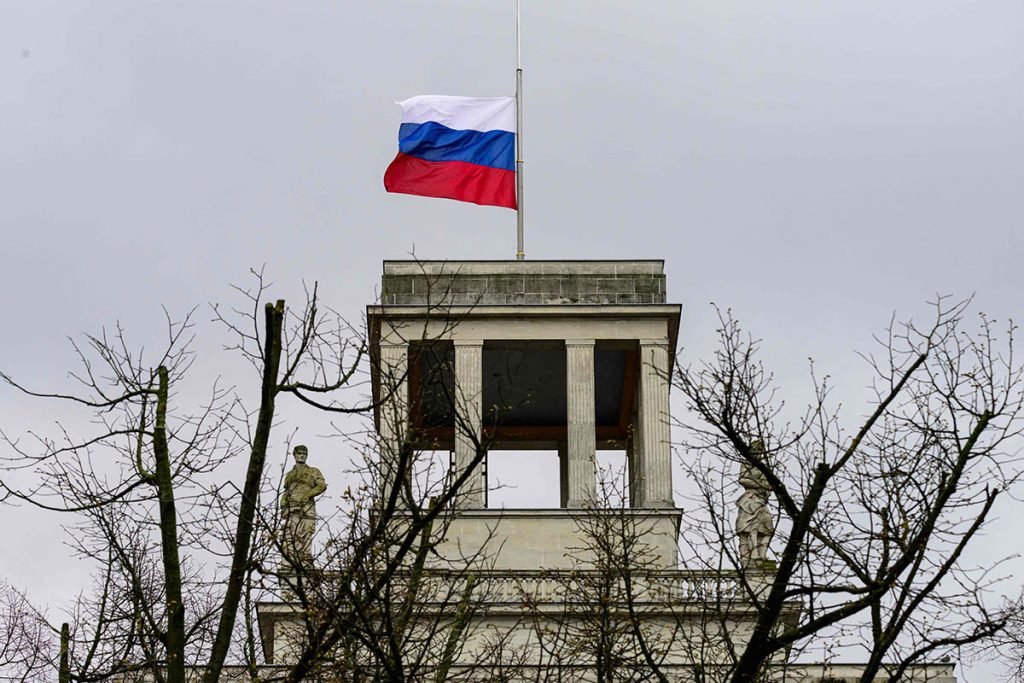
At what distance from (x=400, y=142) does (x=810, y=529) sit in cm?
2557

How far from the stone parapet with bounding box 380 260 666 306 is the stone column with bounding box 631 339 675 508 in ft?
4.07

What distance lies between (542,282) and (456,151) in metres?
3.59

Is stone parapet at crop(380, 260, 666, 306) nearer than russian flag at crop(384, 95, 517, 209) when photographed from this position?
Yes

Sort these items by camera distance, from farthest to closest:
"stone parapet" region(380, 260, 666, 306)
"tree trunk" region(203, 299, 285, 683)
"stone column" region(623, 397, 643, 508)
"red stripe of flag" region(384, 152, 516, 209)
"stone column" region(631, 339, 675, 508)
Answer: "red stripe of flag" region(384, 152, 516, 209) → "stone parapet" region(380, 260, 666, 306) → "stone column" region(623, 397, 643, 508) → "stone column" region(631, 339, 675, 508) → "tree trunk" region(203, 299, 285, 683)

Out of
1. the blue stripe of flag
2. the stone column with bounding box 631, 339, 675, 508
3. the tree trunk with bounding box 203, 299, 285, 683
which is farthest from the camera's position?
the blue stripe of flag

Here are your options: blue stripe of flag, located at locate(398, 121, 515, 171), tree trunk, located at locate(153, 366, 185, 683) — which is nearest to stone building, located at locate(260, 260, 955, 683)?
blue stripe of flag, located at locate(398, 121, 515, 171)

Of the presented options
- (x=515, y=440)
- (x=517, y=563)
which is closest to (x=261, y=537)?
(x=517, y=563)

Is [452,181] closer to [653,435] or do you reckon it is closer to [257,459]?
[653,435]

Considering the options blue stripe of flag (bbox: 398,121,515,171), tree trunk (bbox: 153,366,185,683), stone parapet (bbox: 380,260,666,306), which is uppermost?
blue stripe of flag (bbox: 398,121,515,171)

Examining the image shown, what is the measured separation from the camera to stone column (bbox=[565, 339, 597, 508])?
129ft

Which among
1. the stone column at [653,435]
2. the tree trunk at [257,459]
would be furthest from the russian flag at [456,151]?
the tree trunk at [257,459]

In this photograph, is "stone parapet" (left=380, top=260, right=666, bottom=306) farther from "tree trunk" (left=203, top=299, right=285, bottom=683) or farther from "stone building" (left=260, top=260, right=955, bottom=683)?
"tree trunk" (left=203, top=299, right=285, bottom=683)

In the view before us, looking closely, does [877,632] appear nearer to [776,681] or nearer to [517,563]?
[776,681]

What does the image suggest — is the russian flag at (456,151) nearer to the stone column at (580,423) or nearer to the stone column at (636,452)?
the stone column at (580,423)
